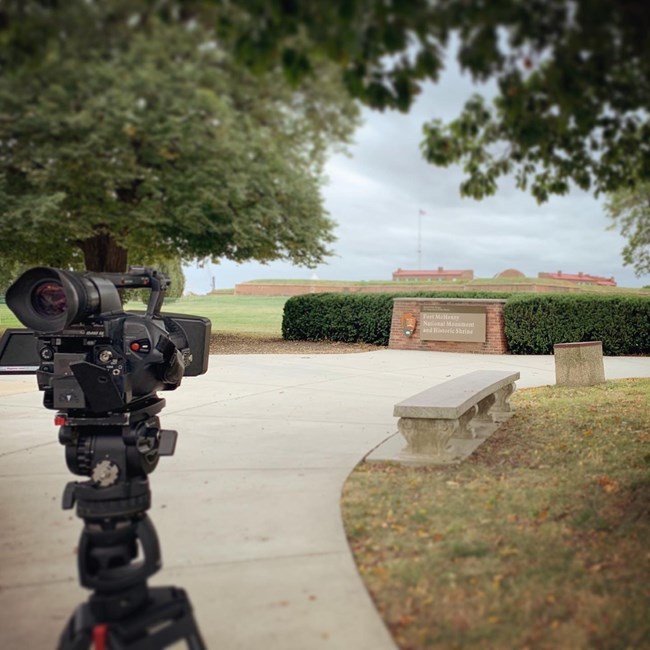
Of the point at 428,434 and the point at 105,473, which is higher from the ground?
the point at 105,473

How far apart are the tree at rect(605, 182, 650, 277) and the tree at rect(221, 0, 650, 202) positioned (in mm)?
826

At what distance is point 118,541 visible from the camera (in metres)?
2.37

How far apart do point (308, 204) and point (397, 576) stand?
1.81 metres

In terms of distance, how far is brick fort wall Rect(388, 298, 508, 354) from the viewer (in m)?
15.2

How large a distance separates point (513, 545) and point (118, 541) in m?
2.09

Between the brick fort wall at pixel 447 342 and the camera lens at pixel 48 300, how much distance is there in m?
13.5

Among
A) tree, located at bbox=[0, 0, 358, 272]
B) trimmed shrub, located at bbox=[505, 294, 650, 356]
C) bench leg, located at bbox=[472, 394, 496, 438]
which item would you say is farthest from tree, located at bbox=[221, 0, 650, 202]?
trimmed shrub, located at bbox=[505, 294, 650, 356]

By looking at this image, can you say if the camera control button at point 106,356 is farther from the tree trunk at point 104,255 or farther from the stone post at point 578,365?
the stone post at point 578,365

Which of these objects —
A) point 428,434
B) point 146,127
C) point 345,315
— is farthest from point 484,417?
→ point 345,315

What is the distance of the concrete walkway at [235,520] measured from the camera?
9.04 feet

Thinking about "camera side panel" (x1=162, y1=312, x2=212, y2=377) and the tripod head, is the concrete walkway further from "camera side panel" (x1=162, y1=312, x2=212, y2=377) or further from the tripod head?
"camera side panel" (x1=162, y1=312, x2=212, y2=377)

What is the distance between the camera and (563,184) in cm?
294

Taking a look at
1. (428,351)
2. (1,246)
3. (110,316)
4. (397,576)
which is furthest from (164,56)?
(428,351)

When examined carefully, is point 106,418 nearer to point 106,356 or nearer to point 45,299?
point 106,356
